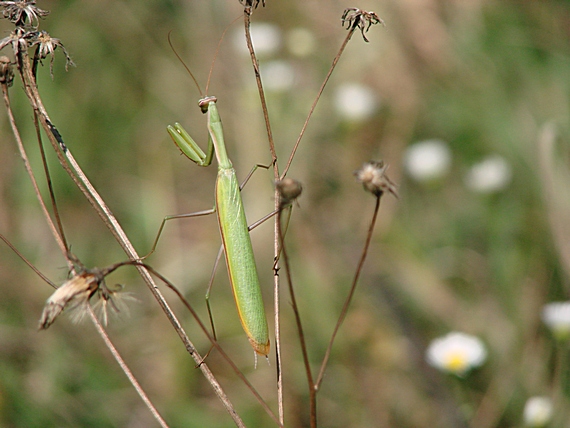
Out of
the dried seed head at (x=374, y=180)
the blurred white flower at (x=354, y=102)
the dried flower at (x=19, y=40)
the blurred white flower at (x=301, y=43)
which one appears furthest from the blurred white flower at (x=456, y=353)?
the blurred white flower at (x=301, y=43)

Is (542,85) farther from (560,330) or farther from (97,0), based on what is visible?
(97,0)

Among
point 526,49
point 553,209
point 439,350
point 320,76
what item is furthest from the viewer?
point 320,76

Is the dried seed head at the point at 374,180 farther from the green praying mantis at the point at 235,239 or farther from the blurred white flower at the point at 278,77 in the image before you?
the blurred white flower at the point at 278,77

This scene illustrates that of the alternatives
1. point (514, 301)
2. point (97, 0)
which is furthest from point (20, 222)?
point (514, 301)

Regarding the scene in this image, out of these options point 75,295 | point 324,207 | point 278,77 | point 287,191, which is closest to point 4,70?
point 75,295

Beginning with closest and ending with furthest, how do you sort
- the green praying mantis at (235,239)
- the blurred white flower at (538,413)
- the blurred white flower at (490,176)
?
1. the green praying mantis at (235,239)
2. the blurred white flower at (538,413)
3. the blurred white flower at (490,176)

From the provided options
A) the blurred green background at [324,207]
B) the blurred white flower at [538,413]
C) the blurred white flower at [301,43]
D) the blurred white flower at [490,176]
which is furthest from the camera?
the blurred white flower at [301,43]
